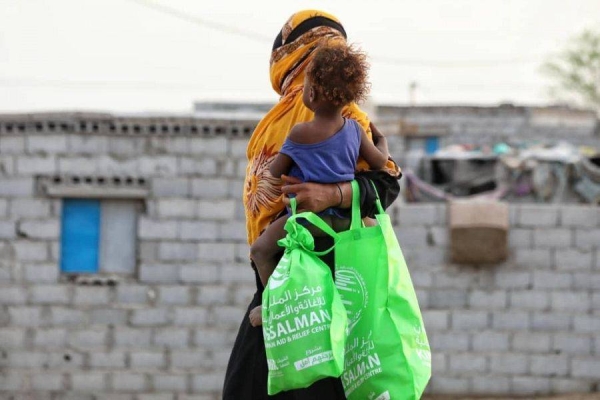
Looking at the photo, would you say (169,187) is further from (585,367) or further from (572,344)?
(585,367)

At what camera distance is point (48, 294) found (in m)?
9.52

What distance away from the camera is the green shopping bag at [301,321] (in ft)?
10.9

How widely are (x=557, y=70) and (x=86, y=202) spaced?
34.6 m

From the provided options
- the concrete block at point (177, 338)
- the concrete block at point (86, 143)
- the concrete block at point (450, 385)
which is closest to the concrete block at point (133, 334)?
the concrete block at point (177, 338)

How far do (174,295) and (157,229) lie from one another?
0.54 meters

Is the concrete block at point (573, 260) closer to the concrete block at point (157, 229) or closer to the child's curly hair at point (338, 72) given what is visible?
the concrete block at point (157, 229)

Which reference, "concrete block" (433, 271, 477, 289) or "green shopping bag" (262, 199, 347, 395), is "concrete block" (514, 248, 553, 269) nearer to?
"concrete block" (433, 271, 477, 289)

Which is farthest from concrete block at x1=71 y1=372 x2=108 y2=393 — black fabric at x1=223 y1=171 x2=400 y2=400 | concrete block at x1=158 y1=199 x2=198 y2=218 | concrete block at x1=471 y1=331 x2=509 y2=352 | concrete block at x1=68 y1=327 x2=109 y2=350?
black fabric at x1=223 y1=171 x2=400 y2=400

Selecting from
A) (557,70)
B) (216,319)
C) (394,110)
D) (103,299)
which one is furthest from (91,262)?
(557,70)

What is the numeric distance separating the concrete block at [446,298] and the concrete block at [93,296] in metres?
2.63

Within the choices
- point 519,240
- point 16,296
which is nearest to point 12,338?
point 16,296

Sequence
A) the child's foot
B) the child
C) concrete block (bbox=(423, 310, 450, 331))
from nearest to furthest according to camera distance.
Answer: the child
the child's foot
concrete block (bbox=(423, 310, 450, 331))

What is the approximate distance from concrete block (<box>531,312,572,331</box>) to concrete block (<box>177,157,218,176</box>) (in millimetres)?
2919

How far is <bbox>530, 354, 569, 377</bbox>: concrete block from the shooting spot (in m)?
9.95
